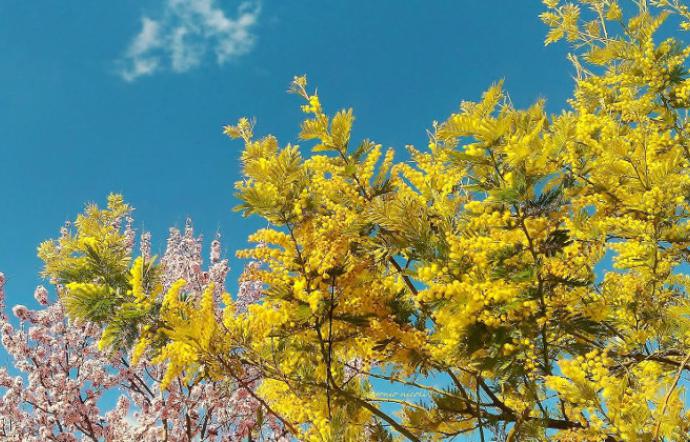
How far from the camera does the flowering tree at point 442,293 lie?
2960 millimetres

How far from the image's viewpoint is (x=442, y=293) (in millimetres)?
3023

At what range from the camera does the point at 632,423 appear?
2.81 meters

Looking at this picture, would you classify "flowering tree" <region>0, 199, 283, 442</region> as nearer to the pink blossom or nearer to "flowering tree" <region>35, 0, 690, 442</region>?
the pink blossom

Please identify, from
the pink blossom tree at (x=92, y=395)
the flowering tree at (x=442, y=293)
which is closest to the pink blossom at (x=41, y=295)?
the pink blossom tree at (x=92, y=395)

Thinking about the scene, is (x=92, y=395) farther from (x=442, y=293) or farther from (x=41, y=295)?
(x=442, y=293)

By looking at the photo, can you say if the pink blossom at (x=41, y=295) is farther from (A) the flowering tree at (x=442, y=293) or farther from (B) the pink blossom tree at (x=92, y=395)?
(A) the flowering tree at (x=442, y=293)

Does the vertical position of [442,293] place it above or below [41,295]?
below

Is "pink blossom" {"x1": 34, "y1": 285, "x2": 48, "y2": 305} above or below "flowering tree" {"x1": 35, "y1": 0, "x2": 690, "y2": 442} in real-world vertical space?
above

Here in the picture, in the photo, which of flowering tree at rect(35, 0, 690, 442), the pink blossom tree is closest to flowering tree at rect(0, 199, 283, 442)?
the pink blossom tree

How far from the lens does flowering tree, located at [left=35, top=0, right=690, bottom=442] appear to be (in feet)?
9.71

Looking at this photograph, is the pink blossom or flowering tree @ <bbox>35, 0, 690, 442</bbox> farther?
the pink blossom

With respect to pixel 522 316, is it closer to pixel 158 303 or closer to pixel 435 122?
pixel 158 303

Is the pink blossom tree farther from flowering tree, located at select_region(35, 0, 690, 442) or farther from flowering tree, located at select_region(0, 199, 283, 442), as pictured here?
flowering tree, located at select_region(35, 0, 690, 442)

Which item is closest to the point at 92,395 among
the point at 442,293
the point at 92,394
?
the point at 92,394
